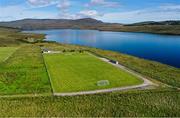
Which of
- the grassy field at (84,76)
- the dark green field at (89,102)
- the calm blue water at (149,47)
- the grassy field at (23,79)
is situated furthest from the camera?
the calm blue water at (149,47)

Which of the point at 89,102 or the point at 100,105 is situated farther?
the point at 89,102

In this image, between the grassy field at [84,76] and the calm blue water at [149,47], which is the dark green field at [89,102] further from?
the calm blue water at [149,47]

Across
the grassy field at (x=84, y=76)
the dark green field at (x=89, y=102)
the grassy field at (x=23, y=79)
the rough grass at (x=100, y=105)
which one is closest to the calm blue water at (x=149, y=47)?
the grassy field at (x=84, y=76)

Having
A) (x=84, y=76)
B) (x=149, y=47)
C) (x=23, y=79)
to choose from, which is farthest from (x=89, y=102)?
(x=149, y=47)

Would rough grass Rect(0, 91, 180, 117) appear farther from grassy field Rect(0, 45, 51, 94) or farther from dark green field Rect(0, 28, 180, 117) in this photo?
grassy field Rect(0, 45, 51, 94)

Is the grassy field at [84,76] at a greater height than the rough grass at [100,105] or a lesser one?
greater

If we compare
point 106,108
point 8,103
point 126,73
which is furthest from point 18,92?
point 126,73

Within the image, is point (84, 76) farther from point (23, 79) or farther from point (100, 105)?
point (100, 105)
